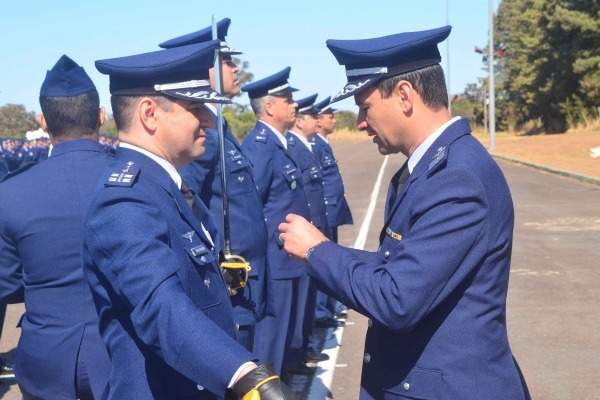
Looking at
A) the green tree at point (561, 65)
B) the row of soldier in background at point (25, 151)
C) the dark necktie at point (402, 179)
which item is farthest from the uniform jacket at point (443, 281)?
the green tree at point (561, 65)

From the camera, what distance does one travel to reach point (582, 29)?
41.3m

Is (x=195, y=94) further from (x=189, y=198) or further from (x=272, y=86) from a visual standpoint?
(x=272, y=86)

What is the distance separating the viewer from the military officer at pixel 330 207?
8305 mm

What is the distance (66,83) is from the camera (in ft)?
12.6

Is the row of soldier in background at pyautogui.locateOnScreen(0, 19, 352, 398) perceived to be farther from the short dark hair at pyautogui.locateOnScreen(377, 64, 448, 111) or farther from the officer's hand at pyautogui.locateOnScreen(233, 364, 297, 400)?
the short dark hair at pyautogui.locateOnScreen(377, 64, 448, 111)

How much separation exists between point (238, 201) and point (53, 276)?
173 cm

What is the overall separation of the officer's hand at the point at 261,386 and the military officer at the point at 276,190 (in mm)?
3453

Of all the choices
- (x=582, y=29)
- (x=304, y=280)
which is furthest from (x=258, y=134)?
(x=582, y=29)

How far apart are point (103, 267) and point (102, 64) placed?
70 centimetres

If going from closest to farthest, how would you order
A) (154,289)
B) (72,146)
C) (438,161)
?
(154,289) < (438,161) < (72,146)

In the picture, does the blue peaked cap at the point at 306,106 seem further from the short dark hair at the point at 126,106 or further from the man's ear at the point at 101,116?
the short dark hair at the point at 126,106

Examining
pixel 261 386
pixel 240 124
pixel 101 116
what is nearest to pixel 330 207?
pixel 101 116

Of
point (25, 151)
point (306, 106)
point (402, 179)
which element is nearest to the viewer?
point (402, 179)

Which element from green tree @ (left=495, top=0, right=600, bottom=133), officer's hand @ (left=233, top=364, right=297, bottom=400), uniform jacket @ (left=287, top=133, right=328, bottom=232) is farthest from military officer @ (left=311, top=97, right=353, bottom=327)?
green tree @ (left=495, top=0, right=600, bottom=133)
